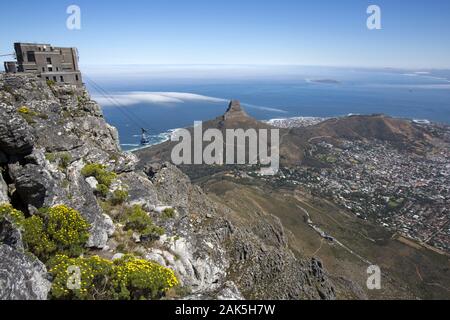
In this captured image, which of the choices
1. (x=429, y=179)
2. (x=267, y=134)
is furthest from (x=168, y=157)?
(x=429, y=179)

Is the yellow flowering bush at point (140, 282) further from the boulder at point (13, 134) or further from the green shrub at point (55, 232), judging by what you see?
the boulder at point (13, 134)

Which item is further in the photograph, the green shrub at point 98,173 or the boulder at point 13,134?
the green shrub at point 98,173

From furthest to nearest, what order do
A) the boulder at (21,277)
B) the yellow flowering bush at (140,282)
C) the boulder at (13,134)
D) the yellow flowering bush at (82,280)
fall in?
1. the boulder at (13,134)
2. the yellow flowering bush at (140,282)
3. the yellow flowering bush at (82,280)
4. the boulder at (21,277)

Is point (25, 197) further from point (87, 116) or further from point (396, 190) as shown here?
point (396, 190)

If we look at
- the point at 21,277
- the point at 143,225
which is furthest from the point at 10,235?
the point at 143,225

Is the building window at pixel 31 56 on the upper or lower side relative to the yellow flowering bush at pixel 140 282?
upper

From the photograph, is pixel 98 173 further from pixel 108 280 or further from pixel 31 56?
pixel 31 56

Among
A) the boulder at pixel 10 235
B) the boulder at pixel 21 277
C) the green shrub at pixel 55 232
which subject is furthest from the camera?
the green shrub at pixel 55 232

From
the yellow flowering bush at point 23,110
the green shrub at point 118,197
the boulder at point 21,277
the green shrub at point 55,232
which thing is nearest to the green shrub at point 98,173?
the green shrub at point 118,197
